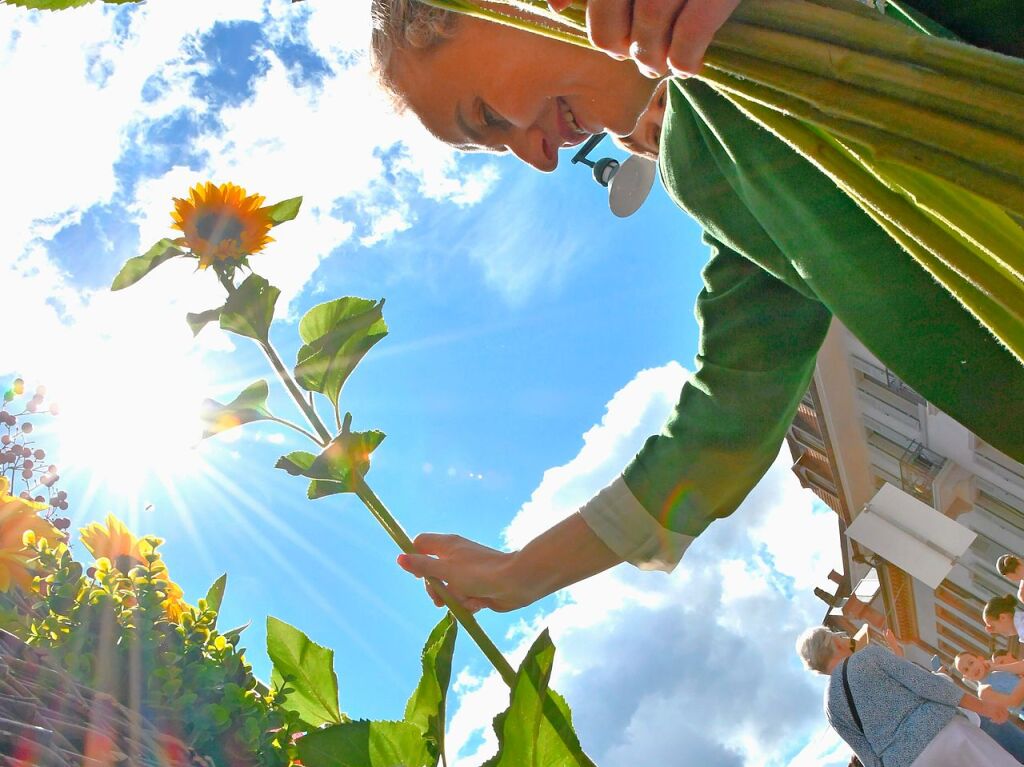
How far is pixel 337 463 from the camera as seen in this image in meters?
0.52

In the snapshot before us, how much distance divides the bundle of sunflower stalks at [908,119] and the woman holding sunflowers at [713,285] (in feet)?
0.92

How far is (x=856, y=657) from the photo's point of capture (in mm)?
2918

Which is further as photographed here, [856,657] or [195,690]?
[856,657]

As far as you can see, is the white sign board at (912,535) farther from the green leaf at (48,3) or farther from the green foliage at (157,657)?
the green leaf at (48,3)

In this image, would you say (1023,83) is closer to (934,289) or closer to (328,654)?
(934,289)

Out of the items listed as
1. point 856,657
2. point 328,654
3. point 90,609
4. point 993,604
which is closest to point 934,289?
point 328,654

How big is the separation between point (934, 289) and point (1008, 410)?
0.09 m

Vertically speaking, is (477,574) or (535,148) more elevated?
(535,148)

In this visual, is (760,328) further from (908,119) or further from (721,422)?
(908,119)

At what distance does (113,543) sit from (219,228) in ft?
0.96

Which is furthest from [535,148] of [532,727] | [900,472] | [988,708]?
[900,472]

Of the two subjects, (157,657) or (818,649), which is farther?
(818,649)

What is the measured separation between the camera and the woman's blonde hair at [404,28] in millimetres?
790

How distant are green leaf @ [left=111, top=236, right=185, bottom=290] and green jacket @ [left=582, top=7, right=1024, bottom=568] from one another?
1.48 ft
